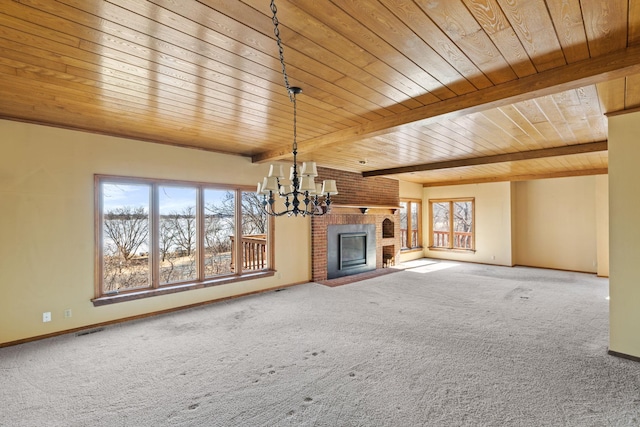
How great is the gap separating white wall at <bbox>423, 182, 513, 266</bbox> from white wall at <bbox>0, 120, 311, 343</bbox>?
26.5 feet

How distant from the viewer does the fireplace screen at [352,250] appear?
7.18 m

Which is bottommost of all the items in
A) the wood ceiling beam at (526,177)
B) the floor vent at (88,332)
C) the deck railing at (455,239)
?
the floor vent at (88,332)

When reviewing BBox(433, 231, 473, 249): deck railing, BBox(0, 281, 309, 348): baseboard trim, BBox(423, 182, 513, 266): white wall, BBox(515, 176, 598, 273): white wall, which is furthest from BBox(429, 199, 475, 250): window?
BBox(0, 281, 309, 348): baseboard trim

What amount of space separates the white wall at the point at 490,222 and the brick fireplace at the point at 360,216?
221cm

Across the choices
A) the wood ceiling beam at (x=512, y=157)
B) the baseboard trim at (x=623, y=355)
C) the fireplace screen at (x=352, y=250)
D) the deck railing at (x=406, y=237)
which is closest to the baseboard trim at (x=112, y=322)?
the fireplace screen at (x=352, y=250)

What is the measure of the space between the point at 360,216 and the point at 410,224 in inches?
117

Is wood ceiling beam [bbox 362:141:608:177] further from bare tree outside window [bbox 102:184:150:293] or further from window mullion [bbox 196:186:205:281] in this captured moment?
bare tree outside window [bbox 102:184:150:293]

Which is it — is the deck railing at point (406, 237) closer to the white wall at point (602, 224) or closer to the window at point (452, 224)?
the window at point (452, 224)

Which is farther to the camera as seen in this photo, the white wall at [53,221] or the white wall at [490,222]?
the white wall at [490,222]

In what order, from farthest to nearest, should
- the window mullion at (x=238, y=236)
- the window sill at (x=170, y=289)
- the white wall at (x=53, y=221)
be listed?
the window mullion at (x=238, y=236) < the window sill at (x=170, y=289) < the white wall at (x=53, y=221)

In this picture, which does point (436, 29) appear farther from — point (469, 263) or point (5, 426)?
point (469, 263)

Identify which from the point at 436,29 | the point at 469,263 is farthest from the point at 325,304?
the point at 469,263

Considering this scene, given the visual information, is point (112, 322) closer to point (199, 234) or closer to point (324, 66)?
point (199, 234)

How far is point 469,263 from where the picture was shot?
892cm
